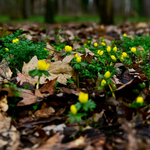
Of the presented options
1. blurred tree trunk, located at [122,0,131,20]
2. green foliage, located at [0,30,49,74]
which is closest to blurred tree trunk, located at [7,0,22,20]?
blurred tree trunk, located at [122,0,131,20]

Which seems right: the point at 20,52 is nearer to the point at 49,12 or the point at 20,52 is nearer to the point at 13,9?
the point at 49,12

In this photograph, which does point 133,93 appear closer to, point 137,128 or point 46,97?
point 137,128

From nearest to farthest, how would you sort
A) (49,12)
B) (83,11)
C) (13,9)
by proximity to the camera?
1. (49,12)
2. (13,9)
3. (83,11)

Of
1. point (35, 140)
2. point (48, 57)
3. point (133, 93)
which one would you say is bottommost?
point (35, 140)

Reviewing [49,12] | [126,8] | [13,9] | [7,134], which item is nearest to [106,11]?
[49,12]

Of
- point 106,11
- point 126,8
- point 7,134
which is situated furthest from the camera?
point 126,8

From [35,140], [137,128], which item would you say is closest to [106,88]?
[137,128]

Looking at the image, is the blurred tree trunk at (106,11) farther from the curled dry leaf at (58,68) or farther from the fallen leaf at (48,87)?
the fallen leaf at (48,87)

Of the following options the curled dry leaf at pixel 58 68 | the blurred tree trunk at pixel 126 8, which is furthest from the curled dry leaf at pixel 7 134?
the blurred tree trunk at pixel 126 8

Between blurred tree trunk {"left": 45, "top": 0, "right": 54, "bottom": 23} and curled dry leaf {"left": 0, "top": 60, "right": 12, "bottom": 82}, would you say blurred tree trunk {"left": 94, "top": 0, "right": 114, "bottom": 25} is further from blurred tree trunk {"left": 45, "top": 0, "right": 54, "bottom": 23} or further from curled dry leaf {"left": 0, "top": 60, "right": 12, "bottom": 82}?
curled dry leaf {"left": 0, "top": 60, "right": 12, "bottom": 82}
